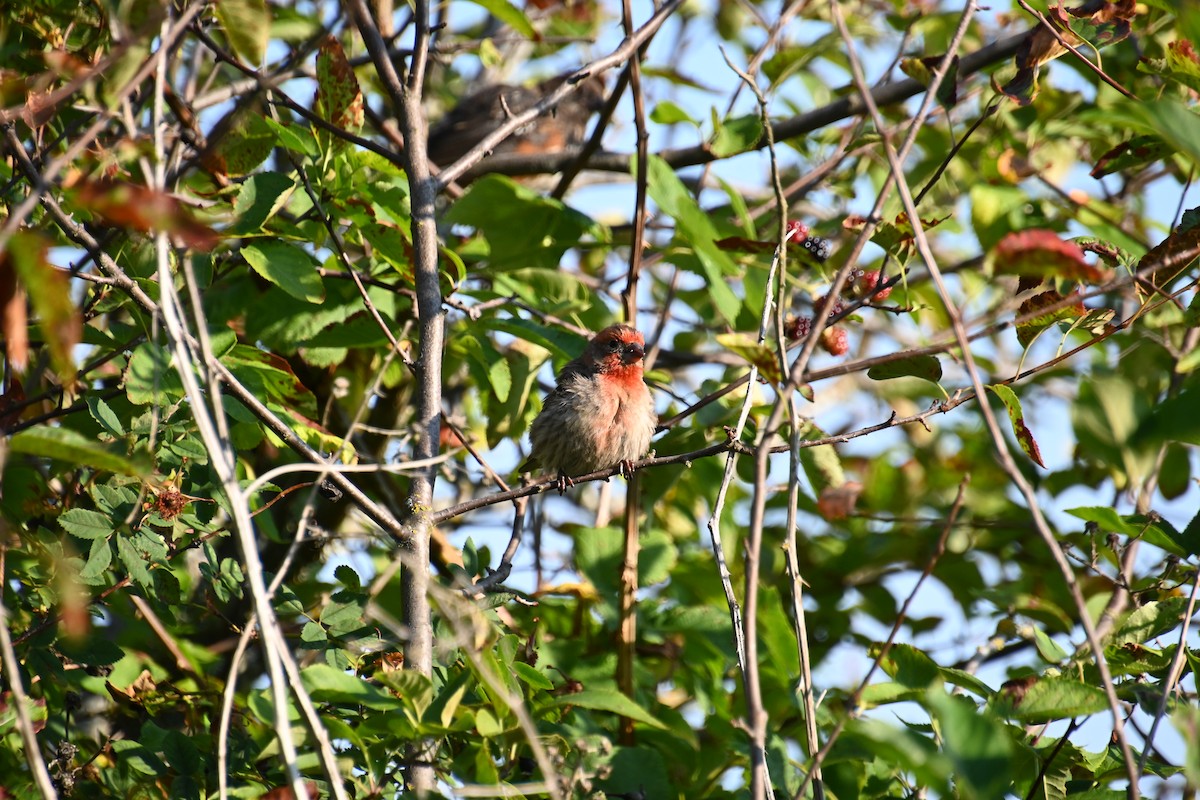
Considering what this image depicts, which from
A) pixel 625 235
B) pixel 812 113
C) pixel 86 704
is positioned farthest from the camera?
pixel 625 235

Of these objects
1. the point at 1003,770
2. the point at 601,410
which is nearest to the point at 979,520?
the point at 601,410

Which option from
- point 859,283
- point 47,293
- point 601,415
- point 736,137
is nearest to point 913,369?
point 859,283

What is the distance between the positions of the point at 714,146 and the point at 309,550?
111 inches

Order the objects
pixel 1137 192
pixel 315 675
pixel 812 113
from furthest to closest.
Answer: pixel 1137 192 < pixel 812 113 < pixel 315 675

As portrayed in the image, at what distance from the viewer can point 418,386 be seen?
4031 millimetres

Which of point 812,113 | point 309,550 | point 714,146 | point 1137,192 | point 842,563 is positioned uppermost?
point 1137,192

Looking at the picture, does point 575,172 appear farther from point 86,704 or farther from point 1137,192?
point 1137,192

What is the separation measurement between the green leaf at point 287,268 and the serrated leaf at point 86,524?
3.45 ft

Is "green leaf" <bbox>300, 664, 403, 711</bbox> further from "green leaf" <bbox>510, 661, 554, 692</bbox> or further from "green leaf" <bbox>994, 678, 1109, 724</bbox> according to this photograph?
"green leaf" <bbox>994, 678, 1109, 724</bbox>

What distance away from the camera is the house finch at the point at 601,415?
6254 mm

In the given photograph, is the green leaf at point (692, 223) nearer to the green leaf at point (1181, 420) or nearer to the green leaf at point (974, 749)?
the green leaf at point (1181, 420)

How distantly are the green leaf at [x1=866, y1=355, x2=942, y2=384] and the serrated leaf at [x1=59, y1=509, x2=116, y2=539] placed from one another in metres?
2.59

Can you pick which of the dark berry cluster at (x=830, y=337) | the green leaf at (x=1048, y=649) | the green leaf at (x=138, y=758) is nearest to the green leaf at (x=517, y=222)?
the dark berry cluster at (x=830, y=337)

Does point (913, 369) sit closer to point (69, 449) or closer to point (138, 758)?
point (69, 449)
